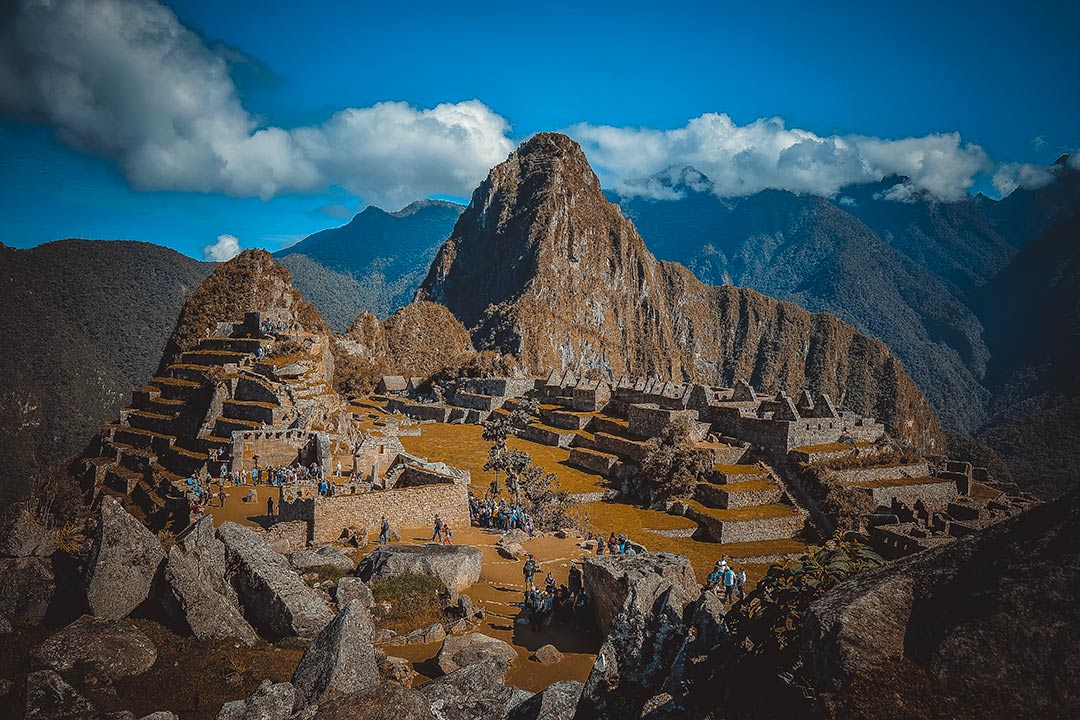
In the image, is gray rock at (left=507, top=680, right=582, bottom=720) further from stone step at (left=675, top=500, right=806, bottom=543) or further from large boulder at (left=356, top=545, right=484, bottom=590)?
stone step at (left=675, top=500, right=806, bottom=543)

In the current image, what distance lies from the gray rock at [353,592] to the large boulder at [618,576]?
4.31 m

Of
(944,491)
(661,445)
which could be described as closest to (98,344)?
(661,445)

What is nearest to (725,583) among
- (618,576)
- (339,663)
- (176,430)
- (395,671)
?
(618,576)

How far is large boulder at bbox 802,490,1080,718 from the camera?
2758mm

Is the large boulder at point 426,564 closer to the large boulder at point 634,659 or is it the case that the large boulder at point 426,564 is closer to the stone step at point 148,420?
the large boulder at point 634,659

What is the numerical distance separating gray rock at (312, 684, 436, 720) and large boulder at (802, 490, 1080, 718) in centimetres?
373

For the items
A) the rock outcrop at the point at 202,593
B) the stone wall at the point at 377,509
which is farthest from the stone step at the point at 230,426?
the rock outcrop at the point at 202,593

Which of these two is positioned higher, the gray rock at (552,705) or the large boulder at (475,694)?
the gray rock at (552,705)

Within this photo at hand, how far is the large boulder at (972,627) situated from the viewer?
9.05 feet

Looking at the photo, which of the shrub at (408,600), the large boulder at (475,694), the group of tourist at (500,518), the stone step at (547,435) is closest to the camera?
the large boulder at (475,694)

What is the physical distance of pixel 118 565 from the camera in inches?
353

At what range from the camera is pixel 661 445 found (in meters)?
35.1

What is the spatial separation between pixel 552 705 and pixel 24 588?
8141 millimetres

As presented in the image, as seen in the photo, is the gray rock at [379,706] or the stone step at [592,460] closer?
the gray rock at [379,706]
